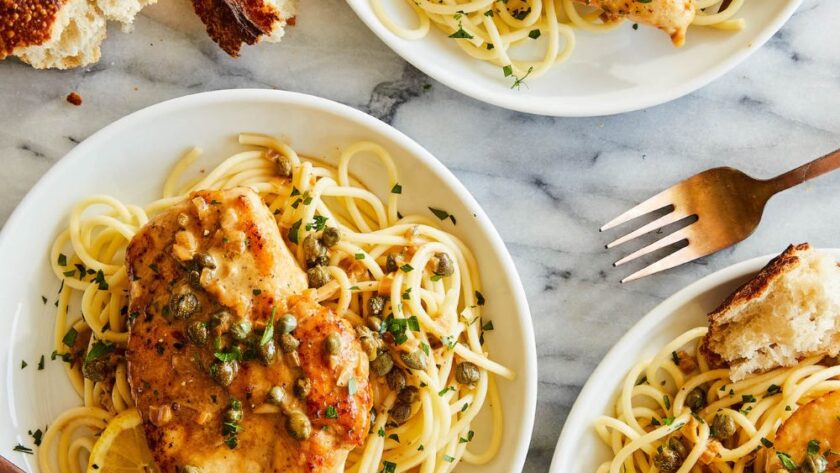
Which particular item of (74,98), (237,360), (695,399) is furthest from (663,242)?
(74,98)

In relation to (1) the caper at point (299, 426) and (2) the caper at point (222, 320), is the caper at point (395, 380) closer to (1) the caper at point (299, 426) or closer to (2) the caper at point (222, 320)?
(1) the caper at point (299, 426)

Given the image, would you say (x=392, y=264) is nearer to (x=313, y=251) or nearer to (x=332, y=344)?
(x=313, y=251)

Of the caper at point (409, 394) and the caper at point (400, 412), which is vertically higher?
the caper at point (409, 394)

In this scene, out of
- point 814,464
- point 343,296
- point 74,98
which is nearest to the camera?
point 814,464

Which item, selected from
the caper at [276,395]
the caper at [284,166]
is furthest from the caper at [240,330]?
the caper at [284,166]

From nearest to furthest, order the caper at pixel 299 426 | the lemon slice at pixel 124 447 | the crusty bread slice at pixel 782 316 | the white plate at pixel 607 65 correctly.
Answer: the caper at pixel 299 426 → the lemon slice at pixel 124 447 → the crusty bread slice at pixel 782 316 → the white plate at pixel 607 65

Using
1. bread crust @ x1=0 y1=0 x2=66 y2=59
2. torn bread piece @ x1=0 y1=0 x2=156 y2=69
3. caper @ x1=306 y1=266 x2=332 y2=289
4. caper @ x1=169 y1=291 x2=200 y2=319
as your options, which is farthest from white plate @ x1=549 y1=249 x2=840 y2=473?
bread crust @ x1=0 y1=0 x2=66 y2=59
